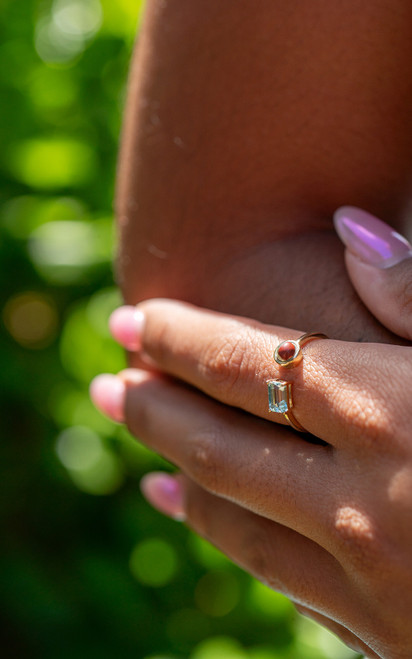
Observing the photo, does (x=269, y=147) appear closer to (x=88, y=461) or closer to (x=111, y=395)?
(x=111, y=395)

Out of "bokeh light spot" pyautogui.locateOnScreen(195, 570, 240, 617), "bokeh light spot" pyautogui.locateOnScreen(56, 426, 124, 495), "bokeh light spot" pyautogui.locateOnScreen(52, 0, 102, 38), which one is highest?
"bokeh light spot" pyautogui.locateOnScreen(52, 0, 102, 38)

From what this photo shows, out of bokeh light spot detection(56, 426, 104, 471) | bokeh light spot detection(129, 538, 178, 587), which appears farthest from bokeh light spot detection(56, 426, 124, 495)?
bokeh light spot detection(129, 538, 178, 587)

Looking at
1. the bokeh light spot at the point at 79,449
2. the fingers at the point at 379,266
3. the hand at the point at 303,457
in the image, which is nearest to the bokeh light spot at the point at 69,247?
the bokeh light spot at the point at 79,449

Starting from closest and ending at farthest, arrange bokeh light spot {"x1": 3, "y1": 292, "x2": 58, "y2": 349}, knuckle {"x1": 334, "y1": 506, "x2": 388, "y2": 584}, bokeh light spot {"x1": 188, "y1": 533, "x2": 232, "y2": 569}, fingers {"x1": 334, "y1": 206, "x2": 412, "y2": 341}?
knuckle {"x1": 334, "y1": 506, "x2": 388, "y2": 584} < fingers {"x1": 334, "y1": 206, "x2": 412, "y2": 341} < bokeh light spot {"x1": 188, "y1": 533, "x2": 232, "y2": 569} < bokeh light spot {"x1": 3, "y1": 292, "x2": 58, "y2": 349}

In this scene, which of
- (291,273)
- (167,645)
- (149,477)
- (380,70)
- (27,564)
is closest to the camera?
(380,70)

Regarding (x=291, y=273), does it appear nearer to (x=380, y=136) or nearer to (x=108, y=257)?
(x=380, y=136)

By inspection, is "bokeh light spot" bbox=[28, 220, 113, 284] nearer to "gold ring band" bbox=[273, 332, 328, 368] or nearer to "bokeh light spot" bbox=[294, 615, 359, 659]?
"bokeh light spot" bbox=[294, 615, 359, 659]

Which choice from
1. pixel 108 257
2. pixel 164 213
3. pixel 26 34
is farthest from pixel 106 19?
pixel 164 213

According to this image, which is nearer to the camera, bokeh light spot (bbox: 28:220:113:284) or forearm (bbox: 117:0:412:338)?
forearm (bbox: 117:0:412:338)
